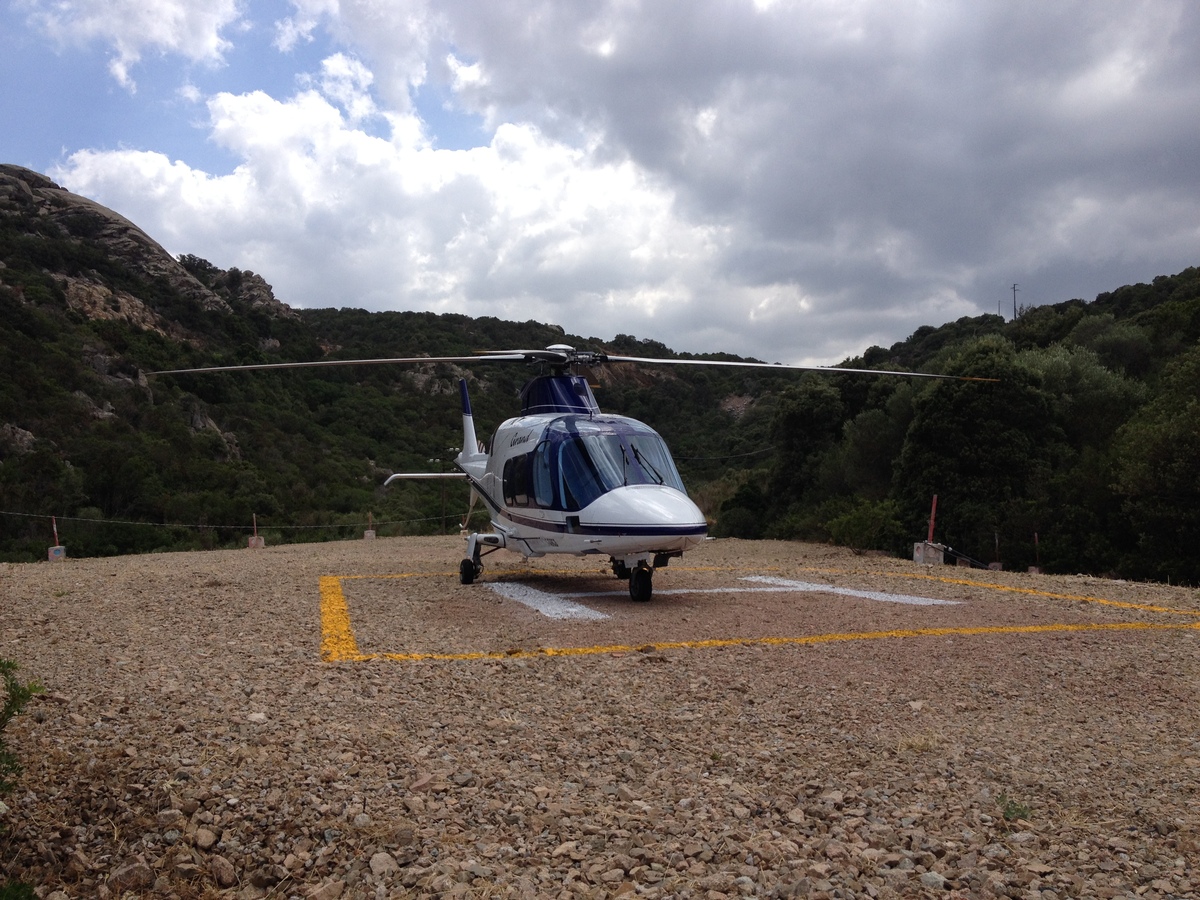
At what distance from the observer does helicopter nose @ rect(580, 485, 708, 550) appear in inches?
372

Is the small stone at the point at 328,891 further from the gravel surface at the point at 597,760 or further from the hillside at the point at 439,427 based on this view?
the hillside at the point at 439,427

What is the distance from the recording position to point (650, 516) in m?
9.48

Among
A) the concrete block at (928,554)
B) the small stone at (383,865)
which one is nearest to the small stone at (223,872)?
the small stone at (383,865)

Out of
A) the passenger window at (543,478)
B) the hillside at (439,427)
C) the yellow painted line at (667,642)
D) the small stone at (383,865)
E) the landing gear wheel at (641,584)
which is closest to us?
the small stone at (383,865)

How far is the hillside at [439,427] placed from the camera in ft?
72.3

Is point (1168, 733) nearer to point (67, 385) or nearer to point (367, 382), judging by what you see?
point (67, 385)

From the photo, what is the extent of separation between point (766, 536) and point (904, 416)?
8.34 meters

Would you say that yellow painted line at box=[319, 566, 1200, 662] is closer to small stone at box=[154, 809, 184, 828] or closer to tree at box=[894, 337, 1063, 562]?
small stone at box=[154, 809, 184, 828]

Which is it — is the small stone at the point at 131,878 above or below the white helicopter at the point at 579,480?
below

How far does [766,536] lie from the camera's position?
37.8 m

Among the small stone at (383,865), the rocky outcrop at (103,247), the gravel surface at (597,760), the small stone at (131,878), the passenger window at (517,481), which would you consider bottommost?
the small stone at (131,878)

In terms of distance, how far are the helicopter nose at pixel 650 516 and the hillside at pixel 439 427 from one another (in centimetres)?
1276

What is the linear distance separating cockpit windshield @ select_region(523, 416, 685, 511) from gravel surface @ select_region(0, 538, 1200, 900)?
2.42 m

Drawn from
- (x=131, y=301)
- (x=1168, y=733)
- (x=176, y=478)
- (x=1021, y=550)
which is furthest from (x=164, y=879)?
(x=131, y=301)
